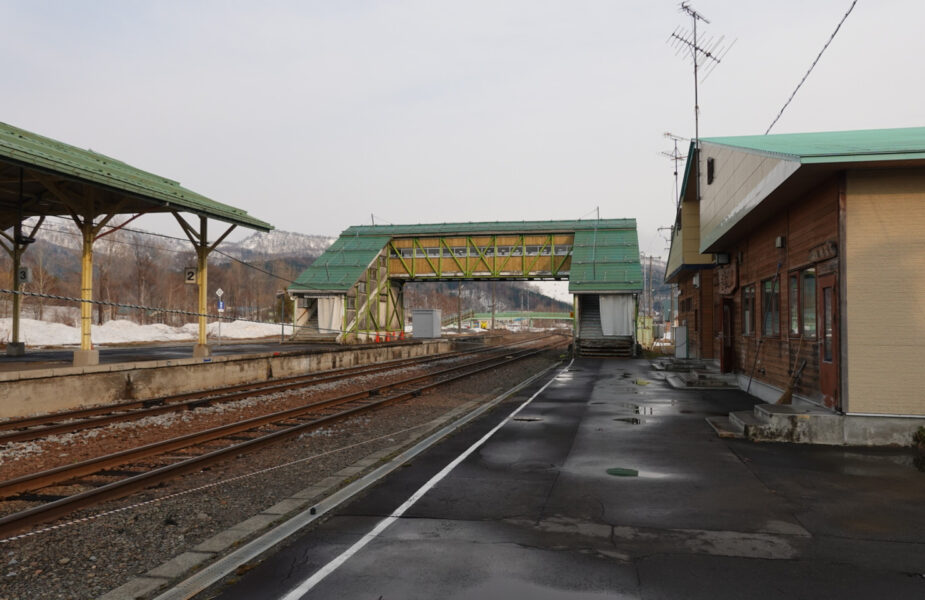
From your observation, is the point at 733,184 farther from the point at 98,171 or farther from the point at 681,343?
the point at 98,171

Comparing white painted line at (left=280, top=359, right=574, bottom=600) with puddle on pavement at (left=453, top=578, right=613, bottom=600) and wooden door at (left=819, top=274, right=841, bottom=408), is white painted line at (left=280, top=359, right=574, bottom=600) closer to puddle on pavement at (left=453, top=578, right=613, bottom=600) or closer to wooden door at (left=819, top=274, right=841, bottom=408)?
puddle on pavement at (left=453, top=578, right=613, bottom=600)

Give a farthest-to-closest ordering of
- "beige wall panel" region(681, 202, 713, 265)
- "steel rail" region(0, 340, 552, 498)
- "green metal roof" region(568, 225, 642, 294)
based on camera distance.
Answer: "green metal roof" region(568, 225, 642, 294), "beige wall panel" region(681, 202, 713, 265), "steel rail" region(0, 340, 552, 498)

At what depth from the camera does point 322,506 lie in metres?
6.68

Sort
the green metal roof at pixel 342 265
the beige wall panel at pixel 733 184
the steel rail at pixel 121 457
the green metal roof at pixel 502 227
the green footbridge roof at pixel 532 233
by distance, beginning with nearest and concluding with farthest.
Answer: the steel rail at pixel 121 457 < the beige wall panel at pixel 733 184 < the green footbridge roof at pixel 532 233 < the green metal roof at pixel 342 265 < the green metal roof at pixel 502 227

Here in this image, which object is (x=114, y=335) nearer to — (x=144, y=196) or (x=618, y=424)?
(x=144, y=196)

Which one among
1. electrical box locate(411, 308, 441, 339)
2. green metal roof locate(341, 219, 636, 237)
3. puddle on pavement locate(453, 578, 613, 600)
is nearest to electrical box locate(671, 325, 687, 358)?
green metal roof locate(341, 219, 636, 237)

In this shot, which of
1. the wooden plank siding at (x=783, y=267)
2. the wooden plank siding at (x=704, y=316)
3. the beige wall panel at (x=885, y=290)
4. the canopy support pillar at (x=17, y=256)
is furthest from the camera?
the wooden plank siding at (x=704, y=316)

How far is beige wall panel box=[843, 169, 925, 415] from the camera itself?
975cm

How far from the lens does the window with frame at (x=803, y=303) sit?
477 inches

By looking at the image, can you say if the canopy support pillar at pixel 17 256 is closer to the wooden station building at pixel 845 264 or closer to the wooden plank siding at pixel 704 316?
the wooden station building at pixel 845 264

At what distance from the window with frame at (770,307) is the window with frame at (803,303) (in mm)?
1102

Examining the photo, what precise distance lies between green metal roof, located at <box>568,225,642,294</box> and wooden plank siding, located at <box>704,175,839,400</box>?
17917mm

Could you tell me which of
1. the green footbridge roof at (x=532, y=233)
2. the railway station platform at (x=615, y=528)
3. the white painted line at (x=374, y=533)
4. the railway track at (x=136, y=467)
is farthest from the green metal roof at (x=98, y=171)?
the green footbridge roof at (x=532, y=233)

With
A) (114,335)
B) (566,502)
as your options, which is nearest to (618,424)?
(566,502)
